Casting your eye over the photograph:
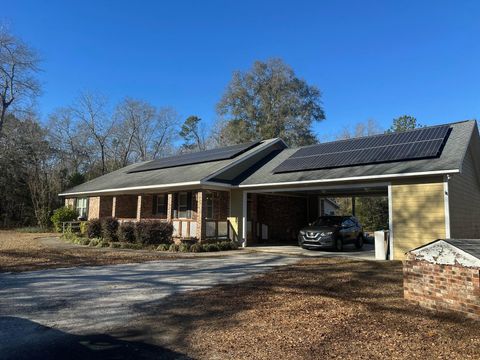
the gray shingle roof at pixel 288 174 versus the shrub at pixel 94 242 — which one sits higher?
the gray shingle roof at pixel 288 174

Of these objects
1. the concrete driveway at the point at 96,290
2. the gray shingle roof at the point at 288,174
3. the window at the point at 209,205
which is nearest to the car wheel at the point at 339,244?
the gray shingle roof at the point at 288,174

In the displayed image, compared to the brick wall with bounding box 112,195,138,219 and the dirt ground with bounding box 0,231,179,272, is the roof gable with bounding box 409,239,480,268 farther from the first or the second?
the brick wall with bounding box 112,195,138,219

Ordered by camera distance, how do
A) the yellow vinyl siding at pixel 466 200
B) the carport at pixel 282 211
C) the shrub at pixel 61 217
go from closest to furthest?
the yellow vinyl siding at pixel 466 200
the carport at pixel 282 211
the shrub at pixel 61 217

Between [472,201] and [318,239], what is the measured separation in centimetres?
675

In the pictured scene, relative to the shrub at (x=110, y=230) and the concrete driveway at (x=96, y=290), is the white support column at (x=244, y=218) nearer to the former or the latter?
the concrete driveway at (x=96, y=290)

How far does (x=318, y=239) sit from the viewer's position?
52.1ft

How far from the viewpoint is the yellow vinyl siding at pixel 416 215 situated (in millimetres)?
11852

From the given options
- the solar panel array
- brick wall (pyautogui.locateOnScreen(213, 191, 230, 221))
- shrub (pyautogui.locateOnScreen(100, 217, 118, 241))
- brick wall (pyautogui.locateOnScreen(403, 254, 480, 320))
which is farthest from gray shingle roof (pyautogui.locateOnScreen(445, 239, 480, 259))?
shrub (pyautogui.locateOnScreen(100, 217, 118, 241))

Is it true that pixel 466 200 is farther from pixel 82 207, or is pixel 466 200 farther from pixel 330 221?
pixel 82 207

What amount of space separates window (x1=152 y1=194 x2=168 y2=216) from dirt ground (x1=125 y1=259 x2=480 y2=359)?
15.0 m

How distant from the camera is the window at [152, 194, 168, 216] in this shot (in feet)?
74.4

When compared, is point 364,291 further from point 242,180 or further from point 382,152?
point 242,180

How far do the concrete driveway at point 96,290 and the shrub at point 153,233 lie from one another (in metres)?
4.79

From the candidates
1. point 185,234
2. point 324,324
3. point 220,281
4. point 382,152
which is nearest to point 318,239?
point 382,152
